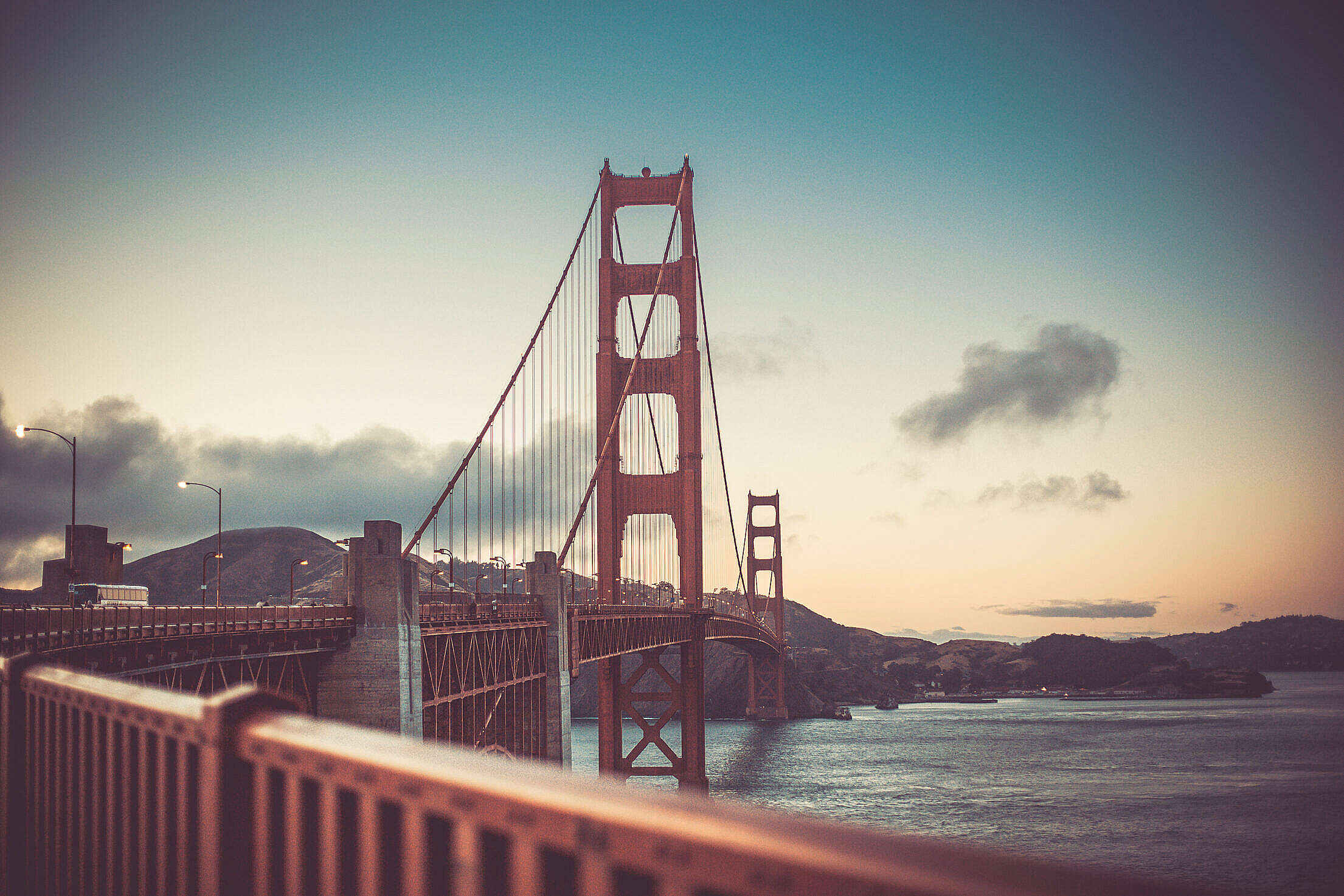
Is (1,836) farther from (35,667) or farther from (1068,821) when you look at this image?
(1068,821)

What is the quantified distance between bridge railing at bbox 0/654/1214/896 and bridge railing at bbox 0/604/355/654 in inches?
396

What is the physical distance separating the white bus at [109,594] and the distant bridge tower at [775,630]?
9470 cm

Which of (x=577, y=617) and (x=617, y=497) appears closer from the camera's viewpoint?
(x=577, y=617)

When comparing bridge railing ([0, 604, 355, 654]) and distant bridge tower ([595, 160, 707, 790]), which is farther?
distant bridge tower ([595, 160, 707, 790])

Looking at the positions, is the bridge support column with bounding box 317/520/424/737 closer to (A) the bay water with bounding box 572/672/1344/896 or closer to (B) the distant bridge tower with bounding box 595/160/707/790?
(A) the bay water with bounding box 572/672/1344/896

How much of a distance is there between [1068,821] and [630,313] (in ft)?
138

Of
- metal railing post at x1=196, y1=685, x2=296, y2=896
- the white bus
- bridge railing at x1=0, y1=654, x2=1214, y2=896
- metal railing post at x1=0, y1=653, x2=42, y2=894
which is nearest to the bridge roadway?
metal railing post at x1=196, y1=685, x2=296, y2=896

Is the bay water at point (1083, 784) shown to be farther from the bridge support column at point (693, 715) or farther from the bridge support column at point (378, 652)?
the bridge support column at point (378, 652)

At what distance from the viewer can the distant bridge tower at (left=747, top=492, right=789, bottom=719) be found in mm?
129750

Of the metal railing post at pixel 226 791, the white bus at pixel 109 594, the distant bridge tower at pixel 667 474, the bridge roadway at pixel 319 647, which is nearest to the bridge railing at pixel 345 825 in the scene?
the metal railing post at pixel 226 791

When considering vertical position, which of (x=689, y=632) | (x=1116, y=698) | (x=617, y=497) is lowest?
(x=1116, y=698)

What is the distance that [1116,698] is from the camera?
183m

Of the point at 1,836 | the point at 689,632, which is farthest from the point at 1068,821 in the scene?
the point at 1,836

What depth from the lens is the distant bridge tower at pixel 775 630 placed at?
→ 12975 cm
